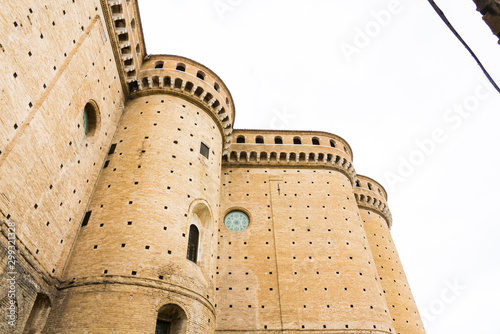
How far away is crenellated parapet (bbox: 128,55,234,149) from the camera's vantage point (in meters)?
12.4

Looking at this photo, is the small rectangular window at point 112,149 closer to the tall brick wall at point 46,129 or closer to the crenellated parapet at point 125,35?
the tall brick wall at point 46,129

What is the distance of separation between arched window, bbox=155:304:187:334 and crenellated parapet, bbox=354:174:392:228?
42.0ft

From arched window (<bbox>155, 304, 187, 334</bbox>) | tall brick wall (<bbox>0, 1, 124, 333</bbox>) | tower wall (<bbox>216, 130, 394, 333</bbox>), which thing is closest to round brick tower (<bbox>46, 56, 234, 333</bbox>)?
arched window (<bbox>155, 304, 187, 334</bbox>)

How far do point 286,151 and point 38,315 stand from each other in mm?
10787

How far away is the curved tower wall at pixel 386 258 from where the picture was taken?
1541cm

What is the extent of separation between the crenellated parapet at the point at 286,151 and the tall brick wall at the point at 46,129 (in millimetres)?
6589

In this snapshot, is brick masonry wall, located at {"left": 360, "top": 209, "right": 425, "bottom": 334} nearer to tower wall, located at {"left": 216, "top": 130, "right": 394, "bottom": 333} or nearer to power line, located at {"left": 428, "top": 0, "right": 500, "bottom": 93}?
tower wall, located at {"left": 216, "top": 130, "right": 394, "bottom": 333}

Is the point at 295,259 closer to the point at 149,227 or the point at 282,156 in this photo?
the point at 282,156

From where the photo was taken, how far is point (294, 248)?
12.7 metres

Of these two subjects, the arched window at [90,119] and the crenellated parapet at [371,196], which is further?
the crenellated parapet at [371,196]

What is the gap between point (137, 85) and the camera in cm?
1246

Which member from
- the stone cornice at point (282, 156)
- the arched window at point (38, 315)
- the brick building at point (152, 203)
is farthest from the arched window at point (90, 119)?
the stone cornice at point (282, 156)

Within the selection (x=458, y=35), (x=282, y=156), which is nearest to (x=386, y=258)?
(x=282, y=156)

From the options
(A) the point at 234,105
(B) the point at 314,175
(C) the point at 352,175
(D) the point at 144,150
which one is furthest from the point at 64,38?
(C) the point at 352,175
